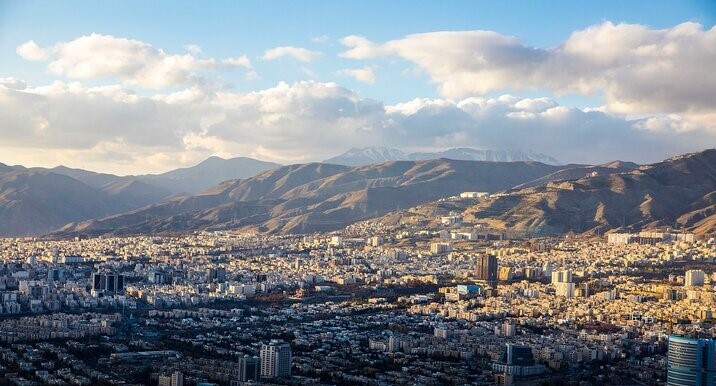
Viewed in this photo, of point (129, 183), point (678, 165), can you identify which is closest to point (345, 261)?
point (678, 165)

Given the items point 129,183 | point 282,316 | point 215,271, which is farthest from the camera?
point 129,183

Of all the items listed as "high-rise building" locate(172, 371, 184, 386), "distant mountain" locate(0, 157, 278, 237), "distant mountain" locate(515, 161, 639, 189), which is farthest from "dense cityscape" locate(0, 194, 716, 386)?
"distant mountain" locate(515, 161, 639, 189)

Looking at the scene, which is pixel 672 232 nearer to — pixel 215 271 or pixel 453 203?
pixel 453 203

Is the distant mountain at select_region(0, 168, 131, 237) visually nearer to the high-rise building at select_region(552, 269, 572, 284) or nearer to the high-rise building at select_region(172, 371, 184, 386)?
the high-rise building at select_region(552, 269, 572, 284)

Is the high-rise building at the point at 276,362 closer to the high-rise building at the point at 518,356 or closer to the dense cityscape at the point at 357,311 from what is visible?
the dense cityscape at the point at 357,311

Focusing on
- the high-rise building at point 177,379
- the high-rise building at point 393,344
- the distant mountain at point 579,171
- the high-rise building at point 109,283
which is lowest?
the high-rise building at point 177,379

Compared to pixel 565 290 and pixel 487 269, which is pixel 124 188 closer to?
pixel 487 269

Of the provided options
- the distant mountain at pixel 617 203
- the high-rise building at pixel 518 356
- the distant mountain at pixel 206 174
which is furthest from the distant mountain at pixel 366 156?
the high-rise building at pixel 518 356
